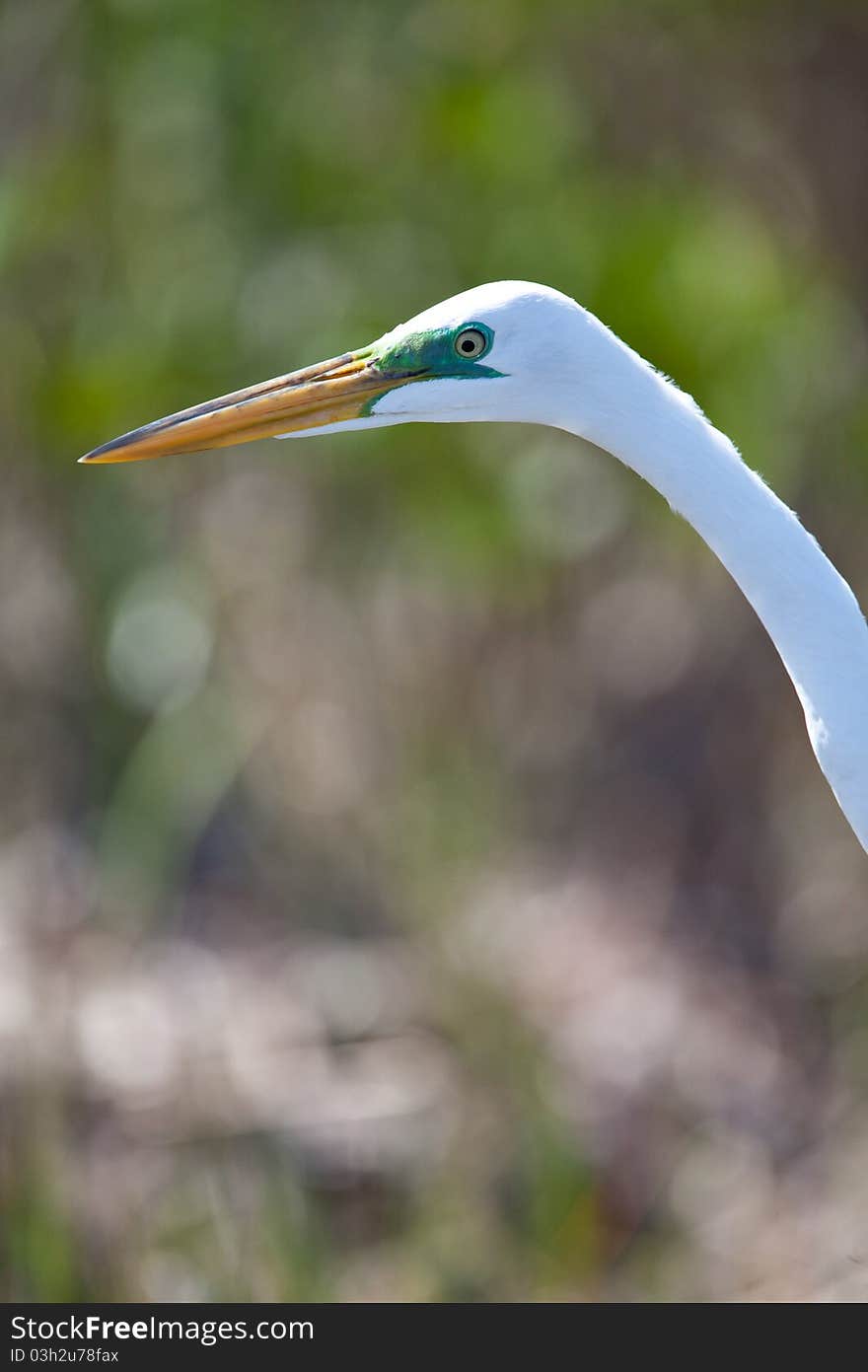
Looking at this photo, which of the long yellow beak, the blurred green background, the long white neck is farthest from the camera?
the blurred green background

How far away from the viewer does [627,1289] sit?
303 cm

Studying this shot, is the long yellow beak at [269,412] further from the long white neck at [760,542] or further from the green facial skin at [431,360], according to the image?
the long white neck at [760,542]

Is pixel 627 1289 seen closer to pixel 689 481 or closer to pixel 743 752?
pixel 743 752

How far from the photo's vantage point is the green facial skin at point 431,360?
1.51m

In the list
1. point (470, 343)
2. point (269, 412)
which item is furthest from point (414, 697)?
point (470, 343)

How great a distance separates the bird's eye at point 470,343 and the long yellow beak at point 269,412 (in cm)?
10

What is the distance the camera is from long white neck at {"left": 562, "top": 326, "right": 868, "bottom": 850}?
145 cm

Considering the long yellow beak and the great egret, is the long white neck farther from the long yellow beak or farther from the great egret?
the long yellow beak

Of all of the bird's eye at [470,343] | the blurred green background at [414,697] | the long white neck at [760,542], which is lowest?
the long white neck at [760,542]

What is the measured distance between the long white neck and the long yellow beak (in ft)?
0.78

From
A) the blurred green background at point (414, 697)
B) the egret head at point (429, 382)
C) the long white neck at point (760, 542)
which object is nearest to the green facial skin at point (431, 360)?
the egret head at point (429, 382)

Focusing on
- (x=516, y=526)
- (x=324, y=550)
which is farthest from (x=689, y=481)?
(x=324, y=550)

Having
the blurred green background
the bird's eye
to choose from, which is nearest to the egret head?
the bird's eye

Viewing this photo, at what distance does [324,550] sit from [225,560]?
30 centimetres
